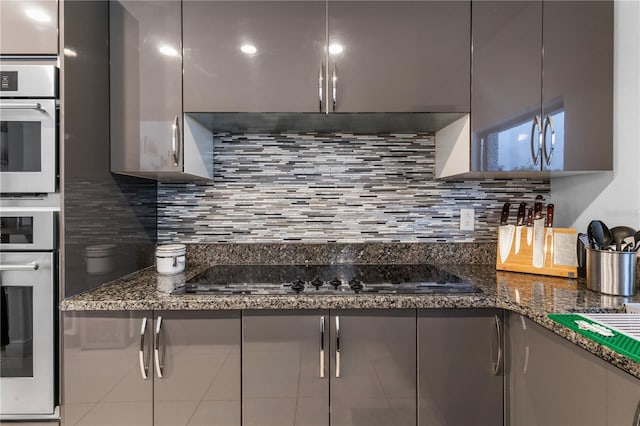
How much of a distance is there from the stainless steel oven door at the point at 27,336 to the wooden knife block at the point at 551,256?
6.29ft

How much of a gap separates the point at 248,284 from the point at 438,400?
836mm

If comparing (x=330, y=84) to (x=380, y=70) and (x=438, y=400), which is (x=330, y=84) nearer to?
(x=380, y=70)

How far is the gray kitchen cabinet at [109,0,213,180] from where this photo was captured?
138 cm

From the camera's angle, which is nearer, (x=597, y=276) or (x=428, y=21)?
(x=597, y=276)

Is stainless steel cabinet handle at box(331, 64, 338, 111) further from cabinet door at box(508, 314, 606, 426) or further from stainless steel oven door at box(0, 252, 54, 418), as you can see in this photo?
stainless steel oven door at box(0, 252, 54, 418)

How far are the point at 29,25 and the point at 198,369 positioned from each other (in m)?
1.36

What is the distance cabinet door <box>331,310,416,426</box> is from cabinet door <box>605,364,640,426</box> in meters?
0.54

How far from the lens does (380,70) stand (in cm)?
139

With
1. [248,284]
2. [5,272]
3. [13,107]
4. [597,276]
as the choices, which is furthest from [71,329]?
[597,276]

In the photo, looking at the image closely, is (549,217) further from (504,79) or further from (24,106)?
(24,106)

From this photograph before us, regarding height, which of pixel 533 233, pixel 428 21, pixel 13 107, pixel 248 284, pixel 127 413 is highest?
pixel 428 21

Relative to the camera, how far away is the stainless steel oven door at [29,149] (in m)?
1.13

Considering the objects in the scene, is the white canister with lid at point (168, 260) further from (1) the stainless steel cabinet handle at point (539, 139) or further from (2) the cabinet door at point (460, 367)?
(1) the stainless steel cabinet handle at point (539, 139)

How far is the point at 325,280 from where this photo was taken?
4.57 ft
